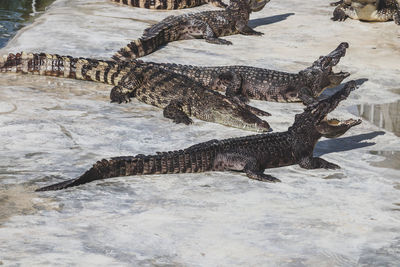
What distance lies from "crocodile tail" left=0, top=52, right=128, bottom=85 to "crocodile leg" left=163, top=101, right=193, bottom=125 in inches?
61.7

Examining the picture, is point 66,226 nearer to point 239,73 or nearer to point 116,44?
point 239,73

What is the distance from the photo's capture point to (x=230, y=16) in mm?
11766

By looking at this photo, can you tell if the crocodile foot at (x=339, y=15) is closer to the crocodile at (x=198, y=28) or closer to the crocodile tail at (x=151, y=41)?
the crocodile at (x=198, y=28)

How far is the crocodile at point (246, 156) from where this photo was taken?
525 centimetres

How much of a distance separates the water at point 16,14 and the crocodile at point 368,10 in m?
5.82

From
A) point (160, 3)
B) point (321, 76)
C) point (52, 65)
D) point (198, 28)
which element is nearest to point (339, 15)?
point (198, 28)

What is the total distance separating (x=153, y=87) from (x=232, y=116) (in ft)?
3.82

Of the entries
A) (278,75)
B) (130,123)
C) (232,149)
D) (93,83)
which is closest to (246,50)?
(278,75)

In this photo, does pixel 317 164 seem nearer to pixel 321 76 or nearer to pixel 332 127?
pixel 332 127

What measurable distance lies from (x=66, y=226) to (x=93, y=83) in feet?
14.5

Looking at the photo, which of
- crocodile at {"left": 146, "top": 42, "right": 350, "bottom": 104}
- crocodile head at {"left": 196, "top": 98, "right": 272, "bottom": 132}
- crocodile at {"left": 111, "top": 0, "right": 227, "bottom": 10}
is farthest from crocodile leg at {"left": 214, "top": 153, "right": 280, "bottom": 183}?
crocodile at {"left": 111, "top": 0, "right": 227, "bottom": 10}

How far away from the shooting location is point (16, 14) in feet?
44.8

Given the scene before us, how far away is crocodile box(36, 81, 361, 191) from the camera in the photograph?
525cm

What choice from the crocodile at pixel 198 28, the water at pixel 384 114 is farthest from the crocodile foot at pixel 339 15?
the water at pixel 384 114
